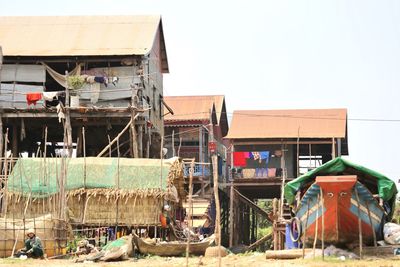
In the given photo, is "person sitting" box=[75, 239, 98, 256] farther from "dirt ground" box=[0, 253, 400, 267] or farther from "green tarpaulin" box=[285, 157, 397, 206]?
"green tarpaulin" box=[285, 157, 397, 206]

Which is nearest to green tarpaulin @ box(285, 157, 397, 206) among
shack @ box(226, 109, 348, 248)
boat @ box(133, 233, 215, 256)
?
boat @ box(133, 233, 215, 256)

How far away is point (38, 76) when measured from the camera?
73.1 ft

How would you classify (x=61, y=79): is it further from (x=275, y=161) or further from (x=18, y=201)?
(x=275, y=161)

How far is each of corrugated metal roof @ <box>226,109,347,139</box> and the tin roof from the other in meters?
5.61

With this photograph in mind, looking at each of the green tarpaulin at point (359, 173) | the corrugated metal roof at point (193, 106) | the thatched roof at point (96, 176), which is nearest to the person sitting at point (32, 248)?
the thatched roof at point (96, 176)

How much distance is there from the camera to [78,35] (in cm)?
2286

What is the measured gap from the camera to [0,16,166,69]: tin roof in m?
21.9

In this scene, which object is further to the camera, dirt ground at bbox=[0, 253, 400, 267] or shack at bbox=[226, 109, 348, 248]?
shack at bbox=[226, 109, 348, 248]

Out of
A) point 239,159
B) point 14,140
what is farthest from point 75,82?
point 239,159

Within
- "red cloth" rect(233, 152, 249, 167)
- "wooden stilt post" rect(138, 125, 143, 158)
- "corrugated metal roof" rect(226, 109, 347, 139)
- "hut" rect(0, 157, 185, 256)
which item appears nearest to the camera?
"hut" rect(0, 157, 185, 256)

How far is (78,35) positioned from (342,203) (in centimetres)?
1287

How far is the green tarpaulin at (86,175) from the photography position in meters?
17.1

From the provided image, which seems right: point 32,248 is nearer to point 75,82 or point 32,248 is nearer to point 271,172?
point 75,82

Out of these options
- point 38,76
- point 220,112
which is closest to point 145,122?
point 38,76
